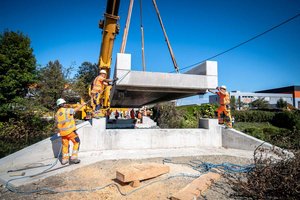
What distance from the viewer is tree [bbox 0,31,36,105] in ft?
44.0

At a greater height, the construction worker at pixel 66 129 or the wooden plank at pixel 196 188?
the construction worker at pixel 66 129

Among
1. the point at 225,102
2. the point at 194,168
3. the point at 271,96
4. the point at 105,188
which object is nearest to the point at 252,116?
the point at 225,102

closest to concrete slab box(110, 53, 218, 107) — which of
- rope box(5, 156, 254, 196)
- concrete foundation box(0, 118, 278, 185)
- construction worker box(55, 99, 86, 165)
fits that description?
concrete foundation box(0, 118, 278, 185)

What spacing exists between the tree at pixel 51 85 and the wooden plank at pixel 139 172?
1047 cm

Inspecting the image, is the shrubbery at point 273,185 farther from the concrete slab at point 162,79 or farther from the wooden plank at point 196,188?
the concrete slab at point 162,79

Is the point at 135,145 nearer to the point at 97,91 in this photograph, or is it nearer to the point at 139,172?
the point at 97,91

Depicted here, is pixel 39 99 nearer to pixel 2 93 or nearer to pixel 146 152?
pixel 2 93

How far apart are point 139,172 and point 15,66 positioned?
14690 mm

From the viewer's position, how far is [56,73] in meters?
13.2

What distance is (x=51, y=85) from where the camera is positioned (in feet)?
42.1

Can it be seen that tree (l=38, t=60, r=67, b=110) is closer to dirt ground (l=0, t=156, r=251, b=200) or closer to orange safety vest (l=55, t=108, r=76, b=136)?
orange safety vest (l=55, t=108, r=76, b=136)

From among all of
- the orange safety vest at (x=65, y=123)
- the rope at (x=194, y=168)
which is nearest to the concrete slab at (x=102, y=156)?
the rope at (x=194, y=168)

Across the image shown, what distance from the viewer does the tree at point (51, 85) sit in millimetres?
12438

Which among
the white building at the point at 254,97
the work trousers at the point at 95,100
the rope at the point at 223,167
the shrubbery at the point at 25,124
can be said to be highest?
the white building at the point at 254,97
